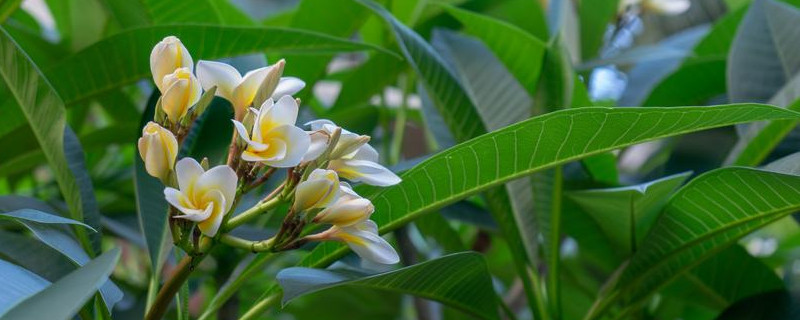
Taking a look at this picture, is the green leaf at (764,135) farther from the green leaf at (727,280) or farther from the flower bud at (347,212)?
the flower bud at (347,212)

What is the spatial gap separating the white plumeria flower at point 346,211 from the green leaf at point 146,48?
0.74 ft

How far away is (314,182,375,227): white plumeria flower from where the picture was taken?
48cm

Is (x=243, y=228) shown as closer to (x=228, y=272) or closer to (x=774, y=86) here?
(x=228, y=272)

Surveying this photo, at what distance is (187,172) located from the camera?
17.7 inches

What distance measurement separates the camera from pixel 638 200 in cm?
65

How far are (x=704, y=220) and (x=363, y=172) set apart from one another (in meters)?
0.27

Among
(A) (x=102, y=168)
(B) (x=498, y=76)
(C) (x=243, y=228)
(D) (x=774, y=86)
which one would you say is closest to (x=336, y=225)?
(C) (x=243, y=228)

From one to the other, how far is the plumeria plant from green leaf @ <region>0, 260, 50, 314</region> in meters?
0.07

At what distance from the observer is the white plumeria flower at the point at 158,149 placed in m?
0.46

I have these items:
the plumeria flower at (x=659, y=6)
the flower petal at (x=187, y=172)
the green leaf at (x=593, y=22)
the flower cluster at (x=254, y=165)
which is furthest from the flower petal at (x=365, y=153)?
the plumeria flower at (x=659, y=6)

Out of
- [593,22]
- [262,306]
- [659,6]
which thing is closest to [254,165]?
[262,306]

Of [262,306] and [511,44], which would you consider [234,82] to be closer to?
[262,306]

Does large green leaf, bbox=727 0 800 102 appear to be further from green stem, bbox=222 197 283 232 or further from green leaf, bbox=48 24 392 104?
green stem, bbox=222 197 283 232

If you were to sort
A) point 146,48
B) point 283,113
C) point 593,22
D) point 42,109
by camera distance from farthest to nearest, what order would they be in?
point 593,22 → point 146,48 → point 42,109 → point 283,113
